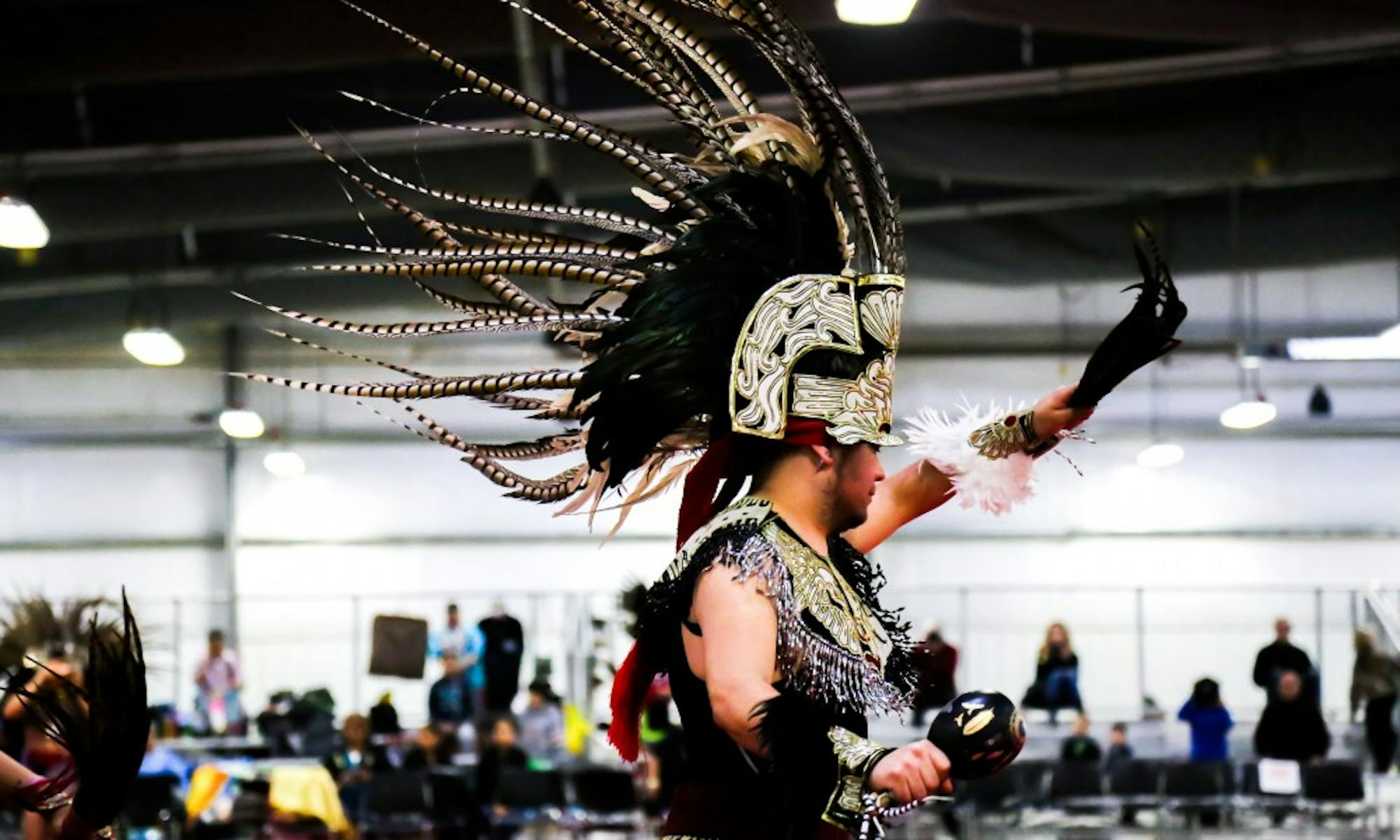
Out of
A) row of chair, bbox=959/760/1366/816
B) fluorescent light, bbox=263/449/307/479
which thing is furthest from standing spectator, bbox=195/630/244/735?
row of chair, bbox=959/760/1366/816

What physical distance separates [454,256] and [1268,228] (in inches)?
539

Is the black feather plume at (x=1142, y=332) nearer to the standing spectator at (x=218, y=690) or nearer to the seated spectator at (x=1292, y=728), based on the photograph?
the seated spectator at (x=1292, y=728)

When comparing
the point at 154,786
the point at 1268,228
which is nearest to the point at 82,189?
the point at 154,786

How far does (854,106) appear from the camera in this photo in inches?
512

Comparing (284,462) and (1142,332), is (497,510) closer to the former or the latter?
(284,462)

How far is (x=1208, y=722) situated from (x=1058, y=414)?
12.1 metres

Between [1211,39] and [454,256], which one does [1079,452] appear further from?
[454,256]

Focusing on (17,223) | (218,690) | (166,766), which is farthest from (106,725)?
(218,690)

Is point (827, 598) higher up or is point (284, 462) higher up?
point (284, 462)

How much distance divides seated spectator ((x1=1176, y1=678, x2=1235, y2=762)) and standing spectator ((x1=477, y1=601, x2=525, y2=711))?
543 centimetres

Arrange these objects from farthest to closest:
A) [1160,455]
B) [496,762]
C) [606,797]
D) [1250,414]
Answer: [1160,455], [1250,414], [496,762], [606,797]

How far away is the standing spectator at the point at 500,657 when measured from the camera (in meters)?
16.0

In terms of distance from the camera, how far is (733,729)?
2.95 meters

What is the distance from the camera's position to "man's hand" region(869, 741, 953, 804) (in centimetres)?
269
